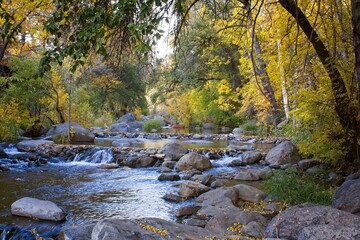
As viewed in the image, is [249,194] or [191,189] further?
[191,189]

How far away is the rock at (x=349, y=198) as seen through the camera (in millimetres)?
Answer: 4637

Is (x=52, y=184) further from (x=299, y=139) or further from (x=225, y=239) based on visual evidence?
(x=299, y=139)

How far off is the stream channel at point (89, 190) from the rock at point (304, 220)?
192 cm

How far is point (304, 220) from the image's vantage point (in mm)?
4145

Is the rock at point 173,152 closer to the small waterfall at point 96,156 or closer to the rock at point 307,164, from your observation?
the small waterfall at point 96,156

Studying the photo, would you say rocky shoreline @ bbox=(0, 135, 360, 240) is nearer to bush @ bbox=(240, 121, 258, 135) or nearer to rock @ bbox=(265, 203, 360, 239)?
rock @ bbox=(265, 203, 360, 239)

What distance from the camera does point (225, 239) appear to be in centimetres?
378

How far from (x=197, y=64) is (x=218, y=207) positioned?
18966 millimetres

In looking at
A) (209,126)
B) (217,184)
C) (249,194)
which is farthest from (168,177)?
(209,126)

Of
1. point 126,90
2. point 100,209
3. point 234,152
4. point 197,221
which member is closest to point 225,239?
point 197,221

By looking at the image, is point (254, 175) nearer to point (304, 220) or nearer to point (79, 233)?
point (304, 220)

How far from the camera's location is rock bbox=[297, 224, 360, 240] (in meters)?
3.39

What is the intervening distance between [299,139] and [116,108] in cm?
2820

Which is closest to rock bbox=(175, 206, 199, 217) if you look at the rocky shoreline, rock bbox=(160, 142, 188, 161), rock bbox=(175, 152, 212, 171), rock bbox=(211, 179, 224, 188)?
the rocky shoreline
